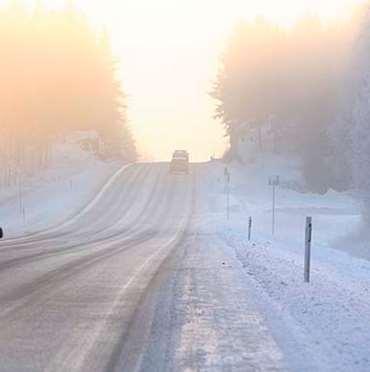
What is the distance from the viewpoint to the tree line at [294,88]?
6372cm

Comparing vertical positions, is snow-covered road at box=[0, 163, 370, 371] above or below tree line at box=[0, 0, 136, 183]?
below

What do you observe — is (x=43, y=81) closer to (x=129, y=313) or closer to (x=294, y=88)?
(x=294, y=88)

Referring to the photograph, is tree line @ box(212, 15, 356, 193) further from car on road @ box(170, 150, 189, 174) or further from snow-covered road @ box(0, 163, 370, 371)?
snow-covered road @ box(0, 163, 370, 371)

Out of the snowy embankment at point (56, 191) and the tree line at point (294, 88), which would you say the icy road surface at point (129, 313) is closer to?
the snowy embankment at point (56, 191)

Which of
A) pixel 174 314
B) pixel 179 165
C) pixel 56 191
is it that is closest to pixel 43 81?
pixel 56 191

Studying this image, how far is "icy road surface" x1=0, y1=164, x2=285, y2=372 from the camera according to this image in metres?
7.34

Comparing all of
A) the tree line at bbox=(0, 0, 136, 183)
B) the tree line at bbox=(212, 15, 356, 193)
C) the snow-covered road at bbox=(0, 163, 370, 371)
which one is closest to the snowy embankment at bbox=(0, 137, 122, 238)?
the tree line at bbox=(0, 0, 136, 183)

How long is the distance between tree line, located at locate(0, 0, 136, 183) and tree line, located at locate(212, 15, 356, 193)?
1201 cm

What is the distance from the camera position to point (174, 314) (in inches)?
391

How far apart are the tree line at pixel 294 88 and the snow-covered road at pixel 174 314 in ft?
142

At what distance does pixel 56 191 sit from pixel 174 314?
1940 inches

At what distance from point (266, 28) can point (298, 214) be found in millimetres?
27317

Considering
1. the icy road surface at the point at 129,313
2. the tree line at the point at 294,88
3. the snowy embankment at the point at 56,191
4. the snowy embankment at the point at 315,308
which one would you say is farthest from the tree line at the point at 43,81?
the icy road surface at the point at 129,313

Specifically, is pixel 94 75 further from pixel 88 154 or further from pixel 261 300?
pixel 261 300
